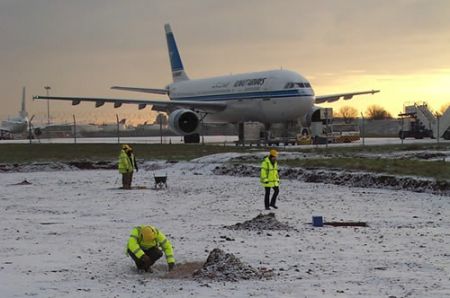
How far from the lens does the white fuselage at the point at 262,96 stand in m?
42.2

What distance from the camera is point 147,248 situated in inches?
385

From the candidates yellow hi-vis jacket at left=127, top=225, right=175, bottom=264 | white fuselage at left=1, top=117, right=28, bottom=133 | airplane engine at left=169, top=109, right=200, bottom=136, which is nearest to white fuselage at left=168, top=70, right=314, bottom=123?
airplane engine at left=169, top=109, right=200, bottom=136

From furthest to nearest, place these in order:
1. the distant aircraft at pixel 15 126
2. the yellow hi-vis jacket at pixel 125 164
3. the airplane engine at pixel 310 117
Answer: the distant aircraft at pixel 15 126 < the airplane engine at pixel 310 117 < the yellow hi-vis jacket at pixel 125 164

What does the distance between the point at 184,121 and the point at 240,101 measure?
3.71m

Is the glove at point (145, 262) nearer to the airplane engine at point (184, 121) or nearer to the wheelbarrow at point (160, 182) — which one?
the wheelbarrow at point (160, 182)

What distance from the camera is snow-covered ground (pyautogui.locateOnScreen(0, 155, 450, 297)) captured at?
28.0 feet

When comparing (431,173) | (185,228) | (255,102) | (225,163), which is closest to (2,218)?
(185,228)

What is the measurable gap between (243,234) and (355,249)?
227 cm

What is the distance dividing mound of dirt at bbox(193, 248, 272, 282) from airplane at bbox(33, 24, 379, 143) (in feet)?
109

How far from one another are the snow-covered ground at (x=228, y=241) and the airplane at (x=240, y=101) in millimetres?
20943

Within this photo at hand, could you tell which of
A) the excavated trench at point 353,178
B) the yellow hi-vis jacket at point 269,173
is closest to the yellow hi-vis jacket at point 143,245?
the yellow hi-vis jacket at point 269,173

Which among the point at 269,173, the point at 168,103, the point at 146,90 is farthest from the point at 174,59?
the point at 269,173

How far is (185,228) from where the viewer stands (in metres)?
13.4

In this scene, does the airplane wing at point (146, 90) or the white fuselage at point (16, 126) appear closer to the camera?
the airplane wing at point (146, 90)
